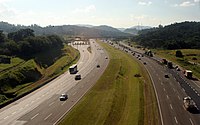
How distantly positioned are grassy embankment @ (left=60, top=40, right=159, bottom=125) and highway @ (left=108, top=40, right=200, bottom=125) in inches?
73.6

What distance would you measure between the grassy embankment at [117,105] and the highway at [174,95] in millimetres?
1868

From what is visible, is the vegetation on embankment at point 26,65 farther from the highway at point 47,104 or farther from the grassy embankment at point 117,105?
the grassy embankment at point 117,105

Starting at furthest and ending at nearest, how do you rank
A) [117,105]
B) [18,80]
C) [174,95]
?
[18,80]
[174,95]
[117,105]

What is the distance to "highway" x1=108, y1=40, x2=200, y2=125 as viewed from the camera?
53.5m

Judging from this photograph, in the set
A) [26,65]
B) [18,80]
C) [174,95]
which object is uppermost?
[26,65]

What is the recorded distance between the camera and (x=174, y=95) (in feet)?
237

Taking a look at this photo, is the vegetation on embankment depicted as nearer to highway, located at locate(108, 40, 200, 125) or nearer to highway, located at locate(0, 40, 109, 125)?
highway, located at locate(0, 40, 109, 125)

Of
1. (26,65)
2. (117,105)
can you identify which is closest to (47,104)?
(117,105)

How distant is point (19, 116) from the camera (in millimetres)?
58000

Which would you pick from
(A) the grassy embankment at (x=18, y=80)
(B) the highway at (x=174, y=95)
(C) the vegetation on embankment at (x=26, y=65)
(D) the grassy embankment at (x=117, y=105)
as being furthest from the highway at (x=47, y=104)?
(B) the highway at (x=174, y=95)

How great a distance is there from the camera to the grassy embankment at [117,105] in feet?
177

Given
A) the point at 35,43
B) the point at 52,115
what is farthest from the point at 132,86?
the point at 35,43

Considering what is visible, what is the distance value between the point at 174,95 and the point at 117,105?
54.2ft

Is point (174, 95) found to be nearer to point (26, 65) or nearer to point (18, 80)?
point (18, 80)
